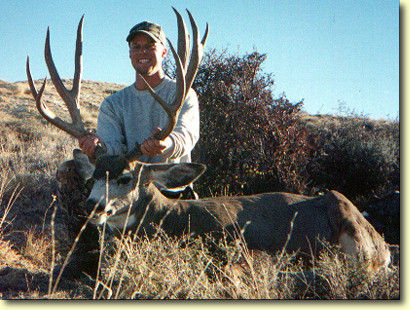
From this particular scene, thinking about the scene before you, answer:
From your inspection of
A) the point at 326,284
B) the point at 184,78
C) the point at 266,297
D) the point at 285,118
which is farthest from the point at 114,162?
the point at 285,118

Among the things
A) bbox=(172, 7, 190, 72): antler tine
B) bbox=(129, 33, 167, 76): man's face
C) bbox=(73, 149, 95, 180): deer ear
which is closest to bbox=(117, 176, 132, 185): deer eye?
bbox=(73, 149, 95, 180): deer ear

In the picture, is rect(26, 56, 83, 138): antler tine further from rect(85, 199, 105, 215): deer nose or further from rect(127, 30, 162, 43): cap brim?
rect(127, 30, 162, 43): cap brim

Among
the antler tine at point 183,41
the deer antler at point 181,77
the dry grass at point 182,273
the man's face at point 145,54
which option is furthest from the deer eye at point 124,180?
the man's face at point 145,54

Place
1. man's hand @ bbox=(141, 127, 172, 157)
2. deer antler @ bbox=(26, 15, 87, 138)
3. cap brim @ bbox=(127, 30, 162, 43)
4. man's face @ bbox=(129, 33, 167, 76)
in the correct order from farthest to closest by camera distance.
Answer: man's face @ bbox=(129, 33, 167, 76), cap brim @ bbox=(127, 30, 162, 43), deer antler @ bbox=(26, 15, 87, 138), man's hand @ bbox=(141, 127, 172, 157)

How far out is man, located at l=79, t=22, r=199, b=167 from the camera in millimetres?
4832

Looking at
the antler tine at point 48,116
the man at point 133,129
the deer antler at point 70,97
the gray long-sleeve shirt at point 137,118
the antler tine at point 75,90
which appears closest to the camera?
the antler tine at point 48,116

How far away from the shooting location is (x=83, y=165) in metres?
4.55

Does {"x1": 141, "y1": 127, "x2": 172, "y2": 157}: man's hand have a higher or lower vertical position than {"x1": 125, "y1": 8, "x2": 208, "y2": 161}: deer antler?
lower

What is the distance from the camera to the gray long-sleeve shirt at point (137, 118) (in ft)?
15.7

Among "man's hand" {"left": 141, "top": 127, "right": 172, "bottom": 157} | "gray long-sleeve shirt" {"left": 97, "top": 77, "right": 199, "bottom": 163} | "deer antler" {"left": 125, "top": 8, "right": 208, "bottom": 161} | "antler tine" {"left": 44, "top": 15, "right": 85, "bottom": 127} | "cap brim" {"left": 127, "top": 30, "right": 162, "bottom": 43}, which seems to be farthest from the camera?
"cap brim" {"left": 127, "top": 30, "right": 162, "bottom": 43}

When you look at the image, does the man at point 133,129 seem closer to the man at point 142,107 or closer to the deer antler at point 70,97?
the man at point 142,107

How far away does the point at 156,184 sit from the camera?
4.55 metres

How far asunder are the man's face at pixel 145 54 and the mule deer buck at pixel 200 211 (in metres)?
0.93

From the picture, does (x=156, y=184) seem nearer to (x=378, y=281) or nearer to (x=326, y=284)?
(x=326, y=284)
